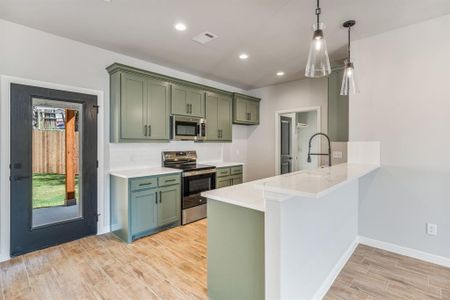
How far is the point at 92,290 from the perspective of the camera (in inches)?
81.4

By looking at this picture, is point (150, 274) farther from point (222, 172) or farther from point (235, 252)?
point (222, 172)

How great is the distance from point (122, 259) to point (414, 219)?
3497 mm

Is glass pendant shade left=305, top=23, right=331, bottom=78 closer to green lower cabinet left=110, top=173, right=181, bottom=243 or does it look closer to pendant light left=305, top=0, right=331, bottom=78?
pendant light left=305, top=0, right=331, bottom=78

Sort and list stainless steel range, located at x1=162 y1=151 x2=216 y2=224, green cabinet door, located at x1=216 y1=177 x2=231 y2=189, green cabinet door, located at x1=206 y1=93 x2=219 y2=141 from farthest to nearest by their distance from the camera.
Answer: green cabinet door, located at x1=206 y1=93 x2=219 y2=141 < green cabinet door, located at x1=216 y1=177 x2=231 y2=189 < stainless steel range, located at x1=162 y1=151 x2=216 y2=224

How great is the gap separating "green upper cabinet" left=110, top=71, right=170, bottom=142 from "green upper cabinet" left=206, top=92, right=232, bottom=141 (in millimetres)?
977

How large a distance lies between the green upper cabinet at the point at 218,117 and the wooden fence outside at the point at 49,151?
2411mm

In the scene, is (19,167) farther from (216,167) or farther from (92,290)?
(216,167)

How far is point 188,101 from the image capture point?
4.10 metres

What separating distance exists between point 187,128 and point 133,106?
1.05 meters

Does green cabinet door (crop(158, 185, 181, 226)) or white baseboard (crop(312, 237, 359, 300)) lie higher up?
green cabinet door (crop(158, 185, 181, 226))

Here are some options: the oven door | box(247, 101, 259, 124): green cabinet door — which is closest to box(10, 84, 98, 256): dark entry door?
the oven door

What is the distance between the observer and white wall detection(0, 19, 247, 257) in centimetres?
258

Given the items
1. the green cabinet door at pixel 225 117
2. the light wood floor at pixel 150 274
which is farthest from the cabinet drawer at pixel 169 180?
the green cabinet door at pixel 225 117

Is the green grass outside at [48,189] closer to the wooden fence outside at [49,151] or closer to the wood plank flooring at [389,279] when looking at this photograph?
the wooden fence outside at [49,151]
